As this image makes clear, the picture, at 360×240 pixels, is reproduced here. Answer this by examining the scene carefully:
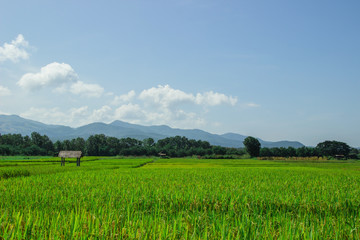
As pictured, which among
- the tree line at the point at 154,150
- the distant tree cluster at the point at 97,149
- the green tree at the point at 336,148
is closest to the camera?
the distant tree cluster at the point at 97,149

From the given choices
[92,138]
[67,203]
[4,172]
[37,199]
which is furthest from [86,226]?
[92,138]

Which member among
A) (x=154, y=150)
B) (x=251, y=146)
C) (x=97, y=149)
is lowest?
(x=97, y=149)

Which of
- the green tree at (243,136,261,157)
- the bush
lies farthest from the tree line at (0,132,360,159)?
the bush

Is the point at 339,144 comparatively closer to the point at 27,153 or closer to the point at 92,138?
the point at 92,138

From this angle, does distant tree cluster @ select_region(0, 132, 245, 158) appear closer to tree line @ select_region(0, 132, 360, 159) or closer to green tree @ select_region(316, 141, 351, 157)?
tree line @ select_region(0, 132, 360, 159)

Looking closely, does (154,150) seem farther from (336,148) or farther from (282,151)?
(336,148)

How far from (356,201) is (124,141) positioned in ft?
597

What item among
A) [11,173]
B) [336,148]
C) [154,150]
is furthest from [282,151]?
[11,173]

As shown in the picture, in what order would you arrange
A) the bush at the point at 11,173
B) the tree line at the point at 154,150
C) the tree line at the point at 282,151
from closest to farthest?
the bush at the point at 11,173 → the tree line at the point at 154,150 → the tree line at the point at 282,151

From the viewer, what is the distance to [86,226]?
3309mm

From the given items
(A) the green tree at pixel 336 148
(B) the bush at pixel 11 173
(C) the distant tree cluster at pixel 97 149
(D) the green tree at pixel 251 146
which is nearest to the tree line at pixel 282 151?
(D) the green tree at pixel 251 146

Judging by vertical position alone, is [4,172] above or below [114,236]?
below

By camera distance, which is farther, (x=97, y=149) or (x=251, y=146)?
(x=97, y=149)

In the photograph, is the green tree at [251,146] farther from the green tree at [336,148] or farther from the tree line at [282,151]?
the green tree at [336,148]
